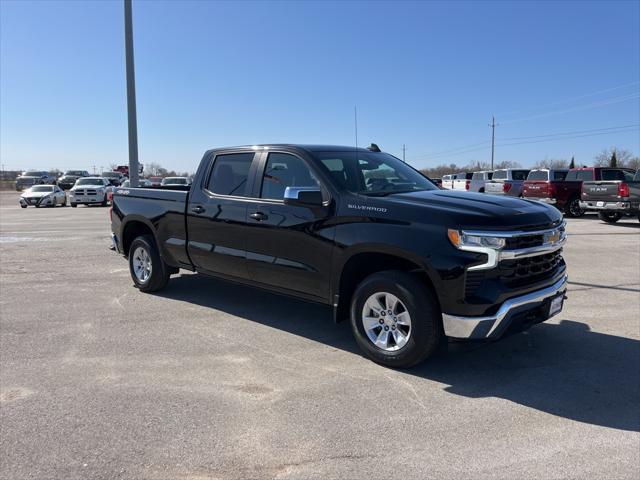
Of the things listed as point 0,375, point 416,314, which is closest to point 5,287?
point 0,375

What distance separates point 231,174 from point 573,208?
62.4 feet

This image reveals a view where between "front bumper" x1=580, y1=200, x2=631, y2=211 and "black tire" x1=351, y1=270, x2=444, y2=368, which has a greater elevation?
"front bumper" x1=580, y1=200, x2=631, y2=211

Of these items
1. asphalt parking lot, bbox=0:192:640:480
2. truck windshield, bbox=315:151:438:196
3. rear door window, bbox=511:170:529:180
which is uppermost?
rear door window, bbox=511:170:529:180

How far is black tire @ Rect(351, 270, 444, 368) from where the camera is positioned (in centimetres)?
418

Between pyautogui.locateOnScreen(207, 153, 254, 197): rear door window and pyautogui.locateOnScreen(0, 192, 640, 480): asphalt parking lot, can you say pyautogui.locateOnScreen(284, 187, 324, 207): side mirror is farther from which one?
pyautogui.locateOnScreen(0, 192, 640, 480): asphalt parking lot

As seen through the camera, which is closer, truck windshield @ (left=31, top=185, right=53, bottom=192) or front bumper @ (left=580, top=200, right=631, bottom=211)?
front bumper @ (left=580, top=200, right=631, bottom=211)

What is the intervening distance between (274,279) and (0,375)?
251 cm

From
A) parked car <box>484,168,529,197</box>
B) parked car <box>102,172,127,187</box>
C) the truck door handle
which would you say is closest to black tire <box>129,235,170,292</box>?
the truck door handle

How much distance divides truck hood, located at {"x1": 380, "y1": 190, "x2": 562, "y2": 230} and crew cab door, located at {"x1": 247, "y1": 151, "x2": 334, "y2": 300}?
0.79 m

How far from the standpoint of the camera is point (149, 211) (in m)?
6.96

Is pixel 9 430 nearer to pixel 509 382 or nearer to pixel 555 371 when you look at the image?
pixel 509 382

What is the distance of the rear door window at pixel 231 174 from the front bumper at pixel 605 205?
15.6 meters

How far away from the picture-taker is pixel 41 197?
99.7 feet

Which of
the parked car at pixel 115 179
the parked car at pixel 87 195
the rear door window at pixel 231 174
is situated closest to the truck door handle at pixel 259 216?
the rear door window at pixel 231 174
